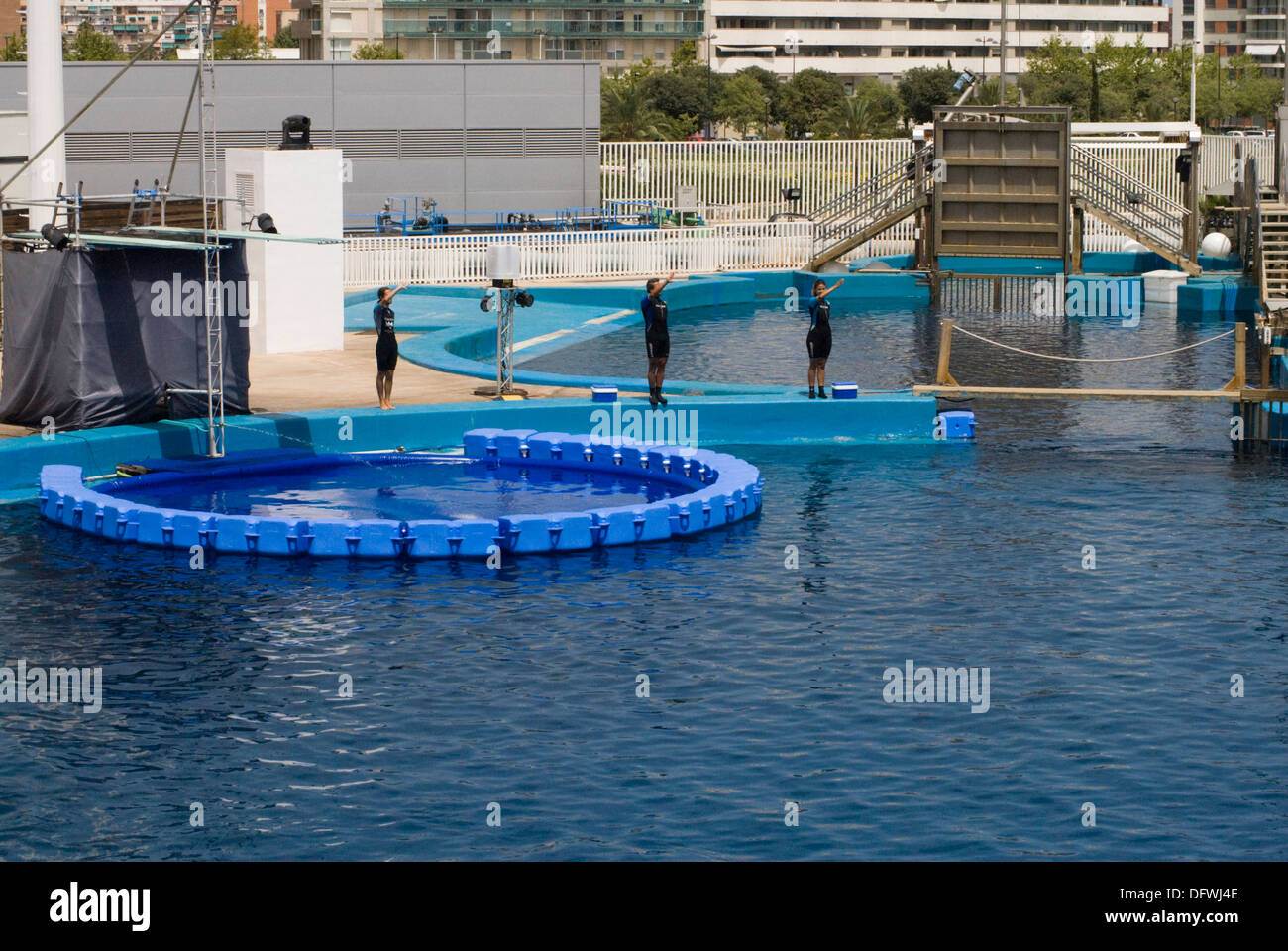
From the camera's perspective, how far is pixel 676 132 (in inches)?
3693

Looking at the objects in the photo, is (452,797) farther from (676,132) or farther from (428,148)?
(676,132)

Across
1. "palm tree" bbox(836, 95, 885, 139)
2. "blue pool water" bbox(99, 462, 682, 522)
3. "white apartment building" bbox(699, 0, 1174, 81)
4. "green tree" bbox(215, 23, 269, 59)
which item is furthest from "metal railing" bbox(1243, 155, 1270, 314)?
"white apartment building" bbox(699, 0, 1174, 81)

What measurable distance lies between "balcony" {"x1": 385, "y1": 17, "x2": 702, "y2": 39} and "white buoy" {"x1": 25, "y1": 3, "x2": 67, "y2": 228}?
9958cm

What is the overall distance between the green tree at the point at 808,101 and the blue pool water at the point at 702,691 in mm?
90577

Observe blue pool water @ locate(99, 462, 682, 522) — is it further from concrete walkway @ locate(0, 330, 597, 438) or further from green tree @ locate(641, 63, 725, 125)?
green tree @ locate(641, 63, 725, 125)

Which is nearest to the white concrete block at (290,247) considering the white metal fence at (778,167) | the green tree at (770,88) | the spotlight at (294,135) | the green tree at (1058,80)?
the spotlight at (294,135)

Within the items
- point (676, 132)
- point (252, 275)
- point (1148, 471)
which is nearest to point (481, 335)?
point (252, 275)

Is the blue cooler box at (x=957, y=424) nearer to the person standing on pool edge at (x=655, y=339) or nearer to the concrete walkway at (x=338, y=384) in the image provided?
the person standing on pool edge at (x=655, y=339)

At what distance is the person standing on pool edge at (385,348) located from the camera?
887 inches

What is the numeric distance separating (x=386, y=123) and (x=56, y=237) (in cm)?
3328

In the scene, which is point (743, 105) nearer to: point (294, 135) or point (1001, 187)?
point (1001, 187)

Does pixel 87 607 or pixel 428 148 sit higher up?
pixel 428 148
